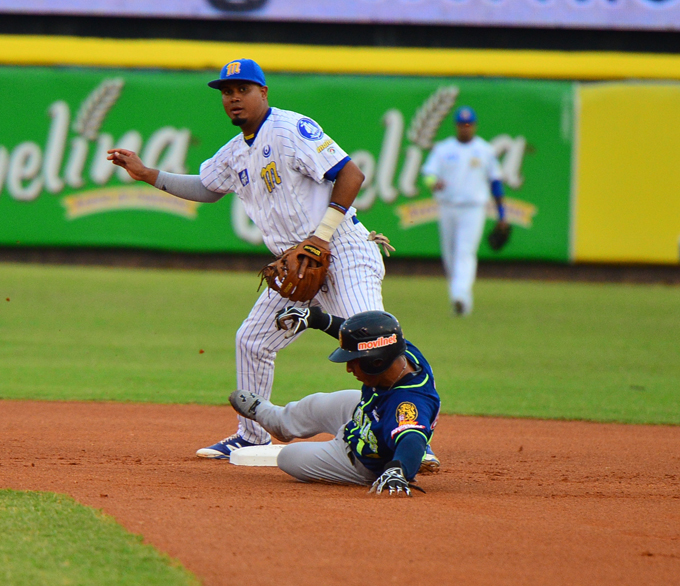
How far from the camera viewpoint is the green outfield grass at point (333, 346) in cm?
743

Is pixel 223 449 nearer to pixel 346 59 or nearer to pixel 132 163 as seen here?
pixel 132 163

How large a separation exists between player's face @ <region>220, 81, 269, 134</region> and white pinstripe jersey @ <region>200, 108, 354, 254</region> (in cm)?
6

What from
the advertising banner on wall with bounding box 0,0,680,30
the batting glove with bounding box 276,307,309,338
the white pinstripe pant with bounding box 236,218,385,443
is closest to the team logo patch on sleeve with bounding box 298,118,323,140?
the white pinstripe pant with bounding box 236,218,385,443

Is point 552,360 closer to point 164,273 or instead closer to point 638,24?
point 164,273

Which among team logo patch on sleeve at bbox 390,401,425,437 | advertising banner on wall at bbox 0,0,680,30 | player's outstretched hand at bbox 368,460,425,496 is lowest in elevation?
player's outstretched hand at bbox 368,460,425,496

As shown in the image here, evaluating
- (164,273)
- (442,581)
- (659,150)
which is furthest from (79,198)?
(442,581)

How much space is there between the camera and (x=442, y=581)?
3.07m

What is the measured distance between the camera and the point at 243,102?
4809 millimetres

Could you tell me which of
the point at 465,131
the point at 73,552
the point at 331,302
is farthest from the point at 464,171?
the point at 73,552

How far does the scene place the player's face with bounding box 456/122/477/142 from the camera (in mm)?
12074

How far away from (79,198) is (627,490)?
13.7 meters

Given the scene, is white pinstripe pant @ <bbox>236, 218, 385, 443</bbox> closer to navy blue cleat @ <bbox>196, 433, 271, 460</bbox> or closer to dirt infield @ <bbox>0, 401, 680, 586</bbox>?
navy blue cleat @ <bbox>196, 433, 271, 460</bbox>

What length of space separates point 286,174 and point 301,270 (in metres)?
0.48

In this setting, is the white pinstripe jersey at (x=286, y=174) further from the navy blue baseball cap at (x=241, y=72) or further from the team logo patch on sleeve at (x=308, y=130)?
the navy blue baseball cap at (x=241, y=72)
